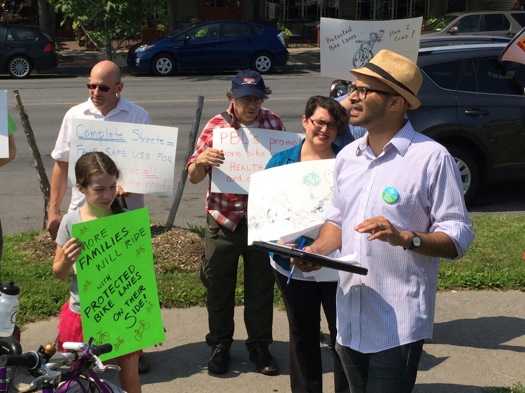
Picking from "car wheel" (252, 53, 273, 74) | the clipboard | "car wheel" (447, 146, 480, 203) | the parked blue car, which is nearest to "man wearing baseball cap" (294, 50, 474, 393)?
the clipboard

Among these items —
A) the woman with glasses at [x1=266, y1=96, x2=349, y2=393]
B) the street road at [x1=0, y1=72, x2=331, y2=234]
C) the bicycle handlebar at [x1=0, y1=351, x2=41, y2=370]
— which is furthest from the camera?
the street road at [x1=0, y1=72, x2=331, y2=234]

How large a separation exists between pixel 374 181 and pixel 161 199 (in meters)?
7.07

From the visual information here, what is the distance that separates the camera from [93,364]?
3203 millimetres

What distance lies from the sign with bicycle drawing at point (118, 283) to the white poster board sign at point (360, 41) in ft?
9.05

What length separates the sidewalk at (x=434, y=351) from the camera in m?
5.30

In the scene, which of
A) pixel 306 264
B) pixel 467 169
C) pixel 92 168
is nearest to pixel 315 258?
pixel 306 264

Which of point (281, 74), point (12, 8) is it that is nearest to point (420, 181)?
point (281, 74)

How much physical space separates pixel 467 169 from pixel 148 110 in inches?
355

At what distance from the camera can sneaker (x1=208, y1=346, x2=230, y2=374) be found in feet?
17.9

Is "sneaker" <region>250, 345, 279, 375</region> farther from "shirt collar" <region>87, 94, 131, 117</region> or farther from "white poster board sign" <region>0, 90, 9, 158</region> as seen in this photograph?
"white poster board sign" <region>0, 90, 9, 158</region>

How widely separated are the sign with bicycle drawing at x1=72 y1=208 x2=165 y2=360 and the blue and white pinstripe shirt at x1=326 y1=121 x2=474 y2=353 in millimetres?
1022

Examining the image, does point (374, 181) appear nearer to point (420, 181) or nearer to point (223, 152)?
point (420, 181)

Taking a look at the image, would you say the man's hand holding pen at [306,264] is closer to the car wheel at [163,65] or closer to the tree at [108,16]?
the tree at [108,16]

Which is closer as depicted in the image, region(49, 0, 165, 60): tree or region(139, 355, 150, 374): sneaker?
region(139, 355, 150, 374): sneaker
